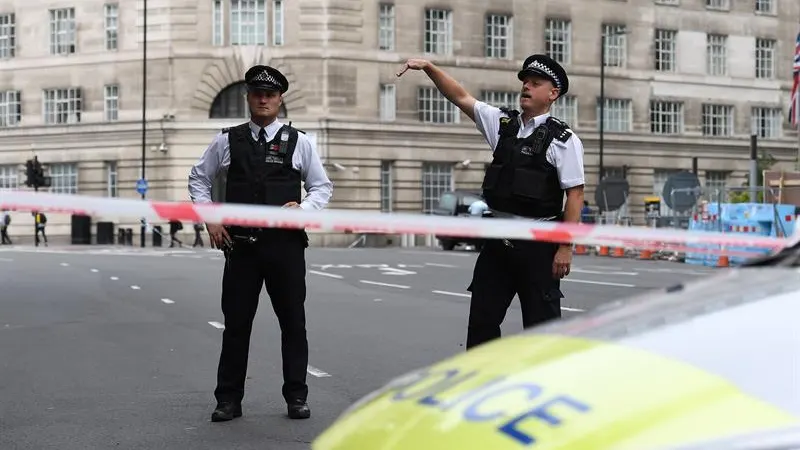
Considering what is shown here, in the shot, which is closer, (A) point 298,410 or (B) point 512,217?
(B) point 512,217

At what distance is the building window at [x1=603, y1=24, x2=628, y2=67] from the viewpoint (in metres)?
52.4

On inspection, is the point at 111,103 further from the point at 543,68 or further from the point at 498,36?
the point at 543,68

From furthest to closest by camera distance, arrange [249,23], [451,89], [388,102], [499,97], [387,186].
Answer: [499,97]
[387,186]
[388,102]
[249,23]
[451,89]

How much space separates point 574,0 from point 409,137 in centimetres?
1013

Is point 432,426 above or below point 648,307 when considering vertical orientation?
below

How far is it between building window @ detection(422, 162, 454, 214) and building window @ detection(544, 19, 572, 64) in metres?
7.22

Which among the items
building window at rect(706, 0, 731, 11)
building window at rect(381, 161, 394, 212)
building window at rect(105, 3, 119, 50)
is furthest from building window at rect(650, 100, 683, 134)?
building window at rect(105, 3, 119, 50)

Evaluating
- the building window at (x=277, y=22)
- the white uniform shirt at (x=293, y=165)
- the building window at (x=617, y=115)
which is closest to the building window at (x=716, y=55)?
the building window at (x=617, y=115)

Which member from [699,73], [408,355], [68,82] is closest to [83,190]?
[68,82]

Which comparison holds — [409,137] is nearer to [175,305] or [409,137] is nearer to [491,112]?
[175,305]

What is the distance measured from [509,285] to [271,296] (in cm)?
160

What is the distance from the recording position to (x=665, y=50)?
53719mm

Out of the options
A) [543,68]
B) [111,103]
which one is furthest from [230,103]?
[543,68]

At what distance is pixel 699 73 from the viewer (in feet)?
178
